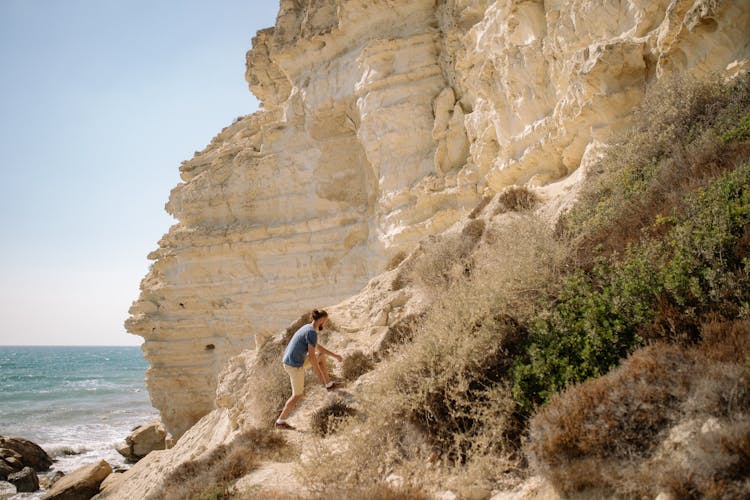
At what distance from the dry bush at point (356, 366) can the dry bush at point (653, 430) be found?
3345 mm

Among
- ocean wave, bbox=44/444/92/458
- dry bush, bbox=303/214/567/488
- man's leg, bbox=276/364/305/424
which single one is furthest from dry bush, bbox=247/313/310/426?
ocean wave, bbox=44/444/92/458

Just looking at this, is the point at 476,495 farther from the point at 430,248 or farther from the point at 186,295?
the point at 186,295

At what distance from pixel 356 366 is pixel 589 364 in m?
3.44

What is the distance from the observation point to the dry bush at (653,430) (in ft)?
8.13

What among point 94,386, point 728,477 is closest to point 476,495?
point 728,477

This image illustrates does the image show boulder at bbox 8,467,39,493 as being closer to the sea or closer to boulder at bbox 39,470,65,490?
boulder at bbox 39,470,65,490

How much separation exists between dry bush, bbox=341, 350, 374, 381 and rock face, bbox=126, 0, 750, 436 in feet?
17.1

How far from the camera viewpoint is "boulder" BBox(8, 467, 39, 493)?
13.5 m

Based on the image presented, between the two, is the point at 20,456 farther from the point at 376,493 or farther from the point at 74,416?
the point at 376,493

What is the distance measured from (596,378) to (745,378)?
101 cm

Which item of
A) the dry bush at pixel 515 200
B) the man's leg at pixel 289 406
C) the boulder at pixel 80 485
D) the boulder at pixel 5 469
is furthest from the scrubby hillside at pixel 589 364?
the boulder at pixel 5 469

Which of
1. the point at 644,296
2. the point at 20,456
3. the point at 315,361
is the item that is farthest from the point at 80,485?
the point at 644,296

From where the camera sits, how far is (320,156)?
55.7ft

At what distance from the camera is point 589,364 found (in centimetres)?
380
